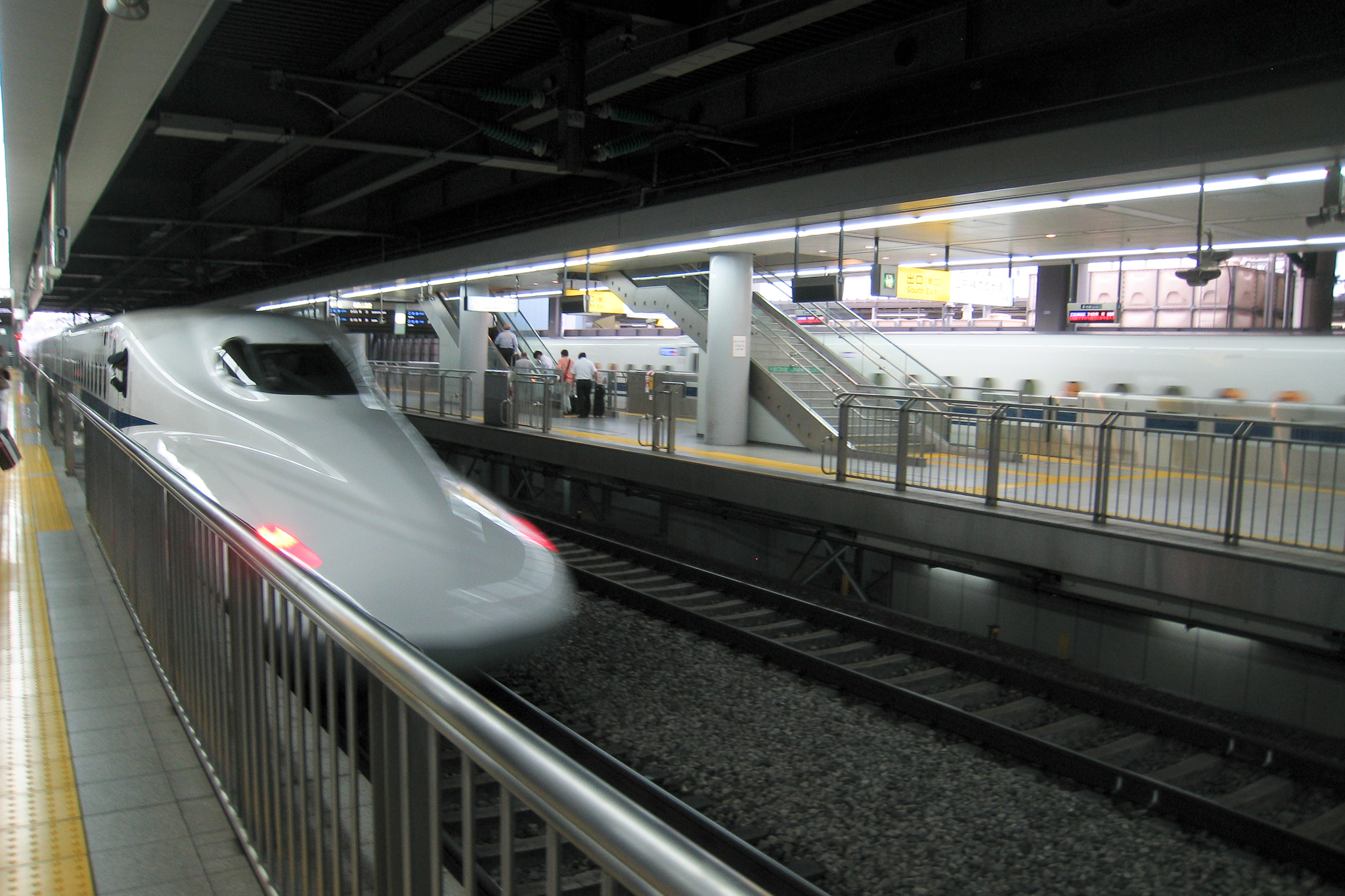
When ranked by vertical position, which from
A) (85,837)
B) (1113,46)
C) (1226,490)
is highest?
(1113,46)

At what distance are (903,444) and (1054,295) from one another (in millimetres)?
10064

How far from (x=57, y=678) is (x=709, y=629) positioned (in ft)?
14.6

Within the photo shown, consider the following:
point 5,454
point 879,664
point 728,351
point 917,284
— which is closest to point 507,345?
point 728,351

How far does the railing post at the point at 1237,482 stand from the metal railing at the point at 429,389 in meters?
13.6

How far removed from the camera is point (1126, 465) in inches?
324

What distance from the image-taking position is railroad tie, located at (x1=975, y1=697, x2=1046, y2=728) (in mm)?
6000

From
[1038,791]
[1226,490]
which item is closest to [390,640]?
[1038,791]

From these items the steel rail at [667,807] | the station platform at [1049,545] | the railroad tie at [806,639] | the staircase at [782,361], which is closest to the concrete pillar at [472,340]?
the staircase at [782,361]

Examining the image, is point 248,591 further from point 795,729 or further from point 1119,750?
point 1119,750

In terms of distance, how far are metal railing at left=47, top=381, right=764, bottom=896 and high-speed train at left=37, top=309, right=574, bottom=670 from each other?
3.17 feet

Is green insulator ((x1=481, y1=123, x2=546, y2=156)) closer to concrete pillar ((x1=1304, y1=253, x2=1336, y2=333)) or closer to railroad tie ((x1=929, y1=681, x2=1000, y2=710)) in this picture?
railroad tie ((x1=929, y1=681, x2=1000, y2=710))

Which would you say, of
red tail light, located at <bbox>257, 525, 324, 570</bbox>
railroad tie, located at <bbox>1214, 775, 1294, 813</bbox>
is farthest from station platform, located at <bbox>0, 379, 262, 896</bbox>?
railroad tie, located at <bbox>1214, 775, 1294, 813</bbox>

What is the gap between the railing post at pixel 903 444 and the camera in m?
9.51

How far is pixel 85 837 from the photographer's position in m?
2.82
